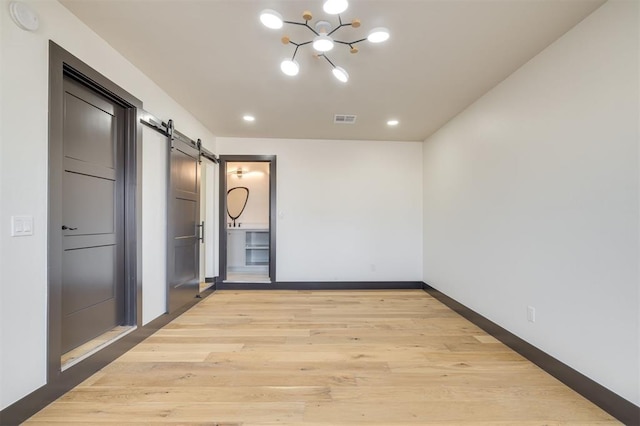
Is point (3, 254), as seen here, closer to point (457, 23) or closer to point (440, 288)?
point (457, 23)

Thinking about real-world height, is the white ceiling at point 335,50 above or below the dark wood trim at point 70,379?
above

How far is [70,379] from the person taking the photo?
1901 mm

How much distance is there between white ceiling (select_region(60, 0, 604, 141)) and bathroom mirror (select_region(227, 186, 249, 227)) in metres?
2.96

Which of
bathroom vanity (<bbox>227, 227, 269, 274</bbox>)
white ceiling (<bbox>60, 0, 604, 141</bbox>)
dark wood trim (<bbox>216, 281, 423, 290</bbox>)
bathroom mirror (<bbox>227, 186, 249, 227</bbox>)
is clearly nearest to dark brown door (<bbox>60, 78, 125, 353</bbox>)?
white ceiling (<bbox>60, 0, 604, 141</bbox>)

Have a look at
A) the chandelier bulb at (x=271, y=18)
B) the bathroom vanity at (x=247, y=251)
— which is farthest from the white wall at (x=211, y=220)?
the chandelier bulb at (x=271, y=18)

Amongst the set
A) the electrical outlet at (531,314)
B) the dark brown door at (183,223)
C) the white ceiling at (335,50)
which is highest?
the white ceiling at (335,50)

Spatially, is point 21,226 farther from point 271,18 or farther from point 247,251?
point 247,251

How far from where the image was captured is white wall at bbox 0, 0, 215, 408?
1501 mm

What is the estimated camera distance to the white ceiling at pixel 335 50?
184 centimetres

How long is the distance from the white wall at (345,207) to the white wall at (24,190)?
3.09 metres

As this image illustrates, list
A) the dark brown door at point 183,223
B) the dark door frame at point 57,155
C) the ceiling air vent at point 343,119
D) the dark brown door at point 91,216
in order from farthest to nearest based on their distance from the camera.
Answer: the ceiling air vent at point 343,119, the dark brown door at point 183,223, the dark brown door at point 91,216, the dark door frame at point 57,155

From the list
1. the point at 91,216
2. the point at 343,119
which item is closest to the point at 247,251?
the point at 343,119

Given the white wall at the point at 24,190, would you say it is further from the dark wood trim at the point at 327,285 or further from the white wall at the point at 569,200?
the white wall at the point at 569,200

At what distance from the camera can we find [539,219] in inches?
90.5
